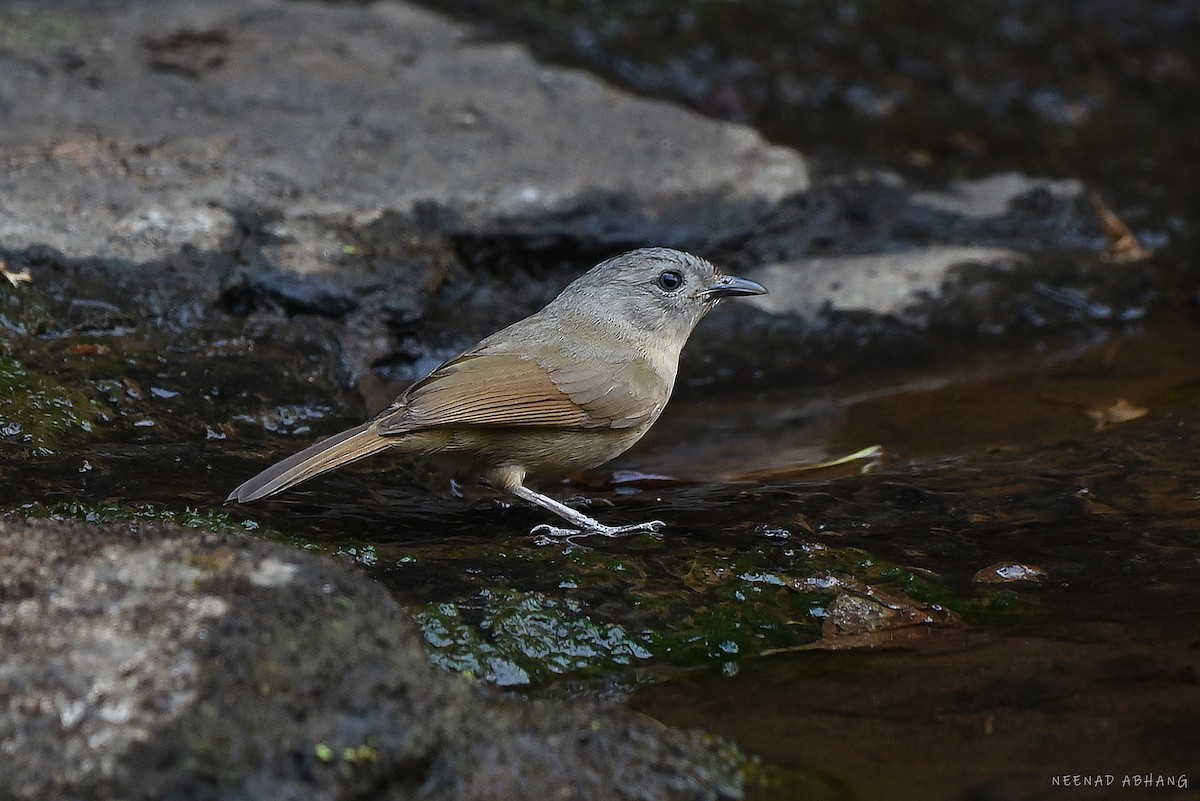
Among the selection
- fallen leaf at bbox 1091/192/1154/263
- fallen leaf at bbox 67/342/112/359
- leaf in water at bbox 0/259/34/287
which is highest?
fallen leaf at bbox 1091/192/1154/263

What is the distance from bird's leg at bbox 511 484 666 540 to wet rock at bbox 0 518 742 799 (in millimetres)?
1179

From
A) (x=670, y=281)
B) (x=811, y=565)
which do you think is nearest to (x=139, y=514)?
(x=811, y=565)

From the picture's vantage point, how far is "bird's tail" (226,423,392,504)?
397 centimetres

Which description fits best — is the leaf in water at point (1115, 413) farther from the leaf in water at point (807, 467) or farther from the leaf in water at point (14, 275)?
the leaf in water at point (14, 275)

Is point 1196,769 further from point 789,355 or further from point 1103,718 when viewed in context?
point 789,355

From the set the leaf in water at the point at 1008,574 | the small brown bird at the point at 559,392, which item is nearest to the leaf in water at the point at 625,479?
the small brown bird at the point at 559,392

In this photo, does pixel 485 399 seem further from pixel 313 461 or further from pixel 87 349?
pixel 87 349

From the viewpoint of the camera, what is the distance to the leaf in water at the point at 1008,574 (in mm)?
3826

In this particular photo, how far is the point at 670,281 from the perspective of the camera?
17.7ft

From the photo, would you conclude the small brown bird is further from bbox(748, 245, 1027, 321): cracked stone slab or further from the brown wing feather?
bbox(748, 245, 1027, 321): cracked stone slab

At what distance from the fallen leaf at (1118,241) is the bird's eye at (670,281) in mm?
3008

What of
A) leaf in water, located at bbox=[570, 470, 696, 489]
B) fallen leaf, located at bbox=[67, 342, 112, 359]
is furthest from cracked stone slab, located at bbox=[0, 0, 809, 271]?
leaf in water, located at bbox=[570, 470, 696, 489]

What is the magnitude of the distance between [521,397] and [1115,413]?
2666mm

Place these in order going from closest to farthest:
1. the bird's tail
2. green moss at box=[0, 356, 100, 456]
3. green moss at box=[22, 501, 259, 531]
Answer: green moss at box=[22, 501, 259, 531] → the bird's tail → green moss at box=[0, 356, 100, 456]
